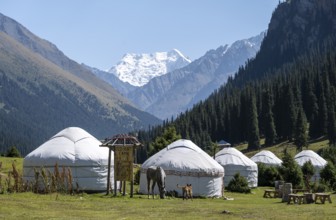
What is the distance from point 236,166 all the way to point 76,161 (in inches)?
759

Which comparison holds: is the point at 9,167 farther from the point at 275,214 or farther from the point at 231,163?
the point at 275,214

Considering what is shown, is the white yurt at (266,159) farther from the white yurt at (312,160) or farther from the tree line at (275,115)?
the tree line at (275,115)

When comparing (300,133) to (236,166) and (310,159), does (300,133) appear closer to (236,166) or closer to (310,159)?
(310,159)

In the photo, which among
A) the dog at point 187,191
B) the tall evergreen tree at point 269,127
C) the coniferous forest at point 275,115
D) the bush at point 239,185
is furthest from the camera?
the tall evergreen tree at point 269,127

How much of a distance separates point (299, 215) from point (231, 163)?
93.6 feet

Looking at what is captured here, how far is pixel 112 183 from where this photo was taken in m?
37.2

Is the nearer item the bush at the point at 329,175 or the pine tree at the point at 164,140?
the bush at the point at 329,175

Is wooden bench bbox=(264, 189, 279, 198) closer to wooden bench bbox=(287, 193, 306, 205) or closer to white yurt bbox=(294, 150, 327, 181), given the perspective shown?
wooden bench bbox=(287, 193, 306, 205)

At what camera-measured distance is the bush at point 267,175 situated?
55500 mm

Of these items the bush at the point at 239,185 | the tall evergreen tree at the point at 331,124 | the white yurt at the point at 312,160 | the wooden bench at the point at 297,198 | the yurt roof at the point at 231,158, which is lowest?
the wooden bench at the point at 297,198

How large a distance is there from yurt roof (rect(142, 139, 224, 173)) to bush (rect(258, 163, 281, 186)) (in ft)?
A: 65.9

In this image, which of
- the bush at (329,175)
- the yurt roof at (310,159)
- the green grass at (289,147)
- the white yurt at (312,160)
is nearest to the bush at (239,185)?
the bush at (329,175)

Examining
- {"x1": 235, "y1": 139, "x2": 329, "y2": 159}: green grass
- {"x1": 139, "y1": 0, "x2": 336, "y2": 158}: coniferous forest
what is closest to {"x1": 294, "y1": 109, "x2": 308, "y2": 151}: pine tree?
{"x1": 139, "y1": 0, "x2": 336, "y2": 158}: coniferous forest

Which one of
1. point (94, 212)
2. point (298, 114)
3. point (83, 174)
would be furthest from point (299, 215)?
point (298, 114)
